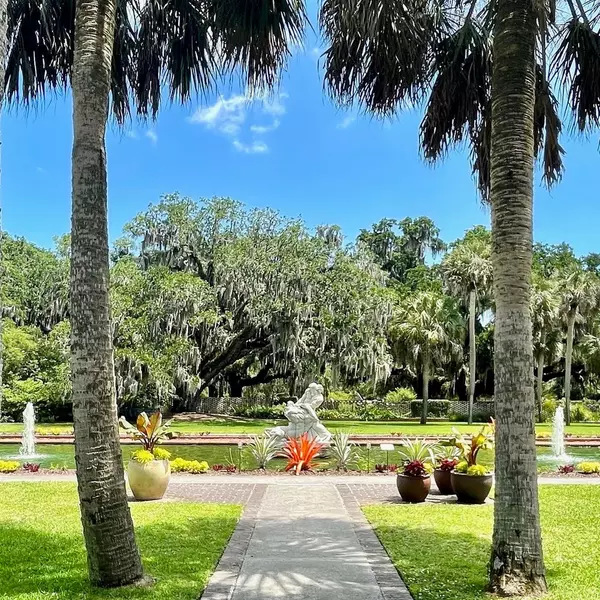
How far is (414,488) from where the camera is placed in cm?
1005

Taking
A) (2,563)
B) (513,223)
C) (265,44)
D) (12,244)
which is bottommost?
(2,563)

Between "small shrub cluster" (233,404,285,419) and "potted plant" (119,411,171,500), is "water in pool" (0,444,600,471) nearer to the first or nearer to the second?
"potted plant" (119,411,171,500)

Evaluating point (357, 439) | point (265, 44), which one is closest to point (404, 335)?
point (357, 439)

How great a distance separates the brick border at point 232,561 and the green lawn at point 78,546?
8 centimetres

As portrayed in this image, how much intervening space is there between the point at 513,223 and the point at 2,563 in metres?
5.43

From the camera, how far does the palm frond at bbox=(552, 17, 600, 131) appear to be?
691cm

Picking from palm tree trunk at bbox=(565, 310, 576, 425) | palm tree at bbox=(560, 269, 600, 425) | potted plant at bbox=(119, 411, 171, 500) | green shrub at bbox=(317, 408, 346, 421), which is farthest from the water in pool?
green shrub at bbox=(317, 408, 346, 421)

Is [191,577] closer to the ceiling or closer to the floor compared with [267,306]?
closer to the floor

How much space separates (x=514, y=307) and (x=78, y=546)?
16.0ft

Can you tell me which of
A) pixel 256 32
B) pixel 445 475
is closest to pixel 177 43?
pixel 256 32

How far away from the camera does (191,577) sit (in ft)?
19.4

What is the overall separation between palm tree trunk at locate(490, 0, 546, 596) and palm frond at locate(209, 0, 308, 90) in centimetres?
211

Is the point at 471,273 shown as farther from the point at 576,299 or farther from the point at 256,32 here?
the point at 256,32

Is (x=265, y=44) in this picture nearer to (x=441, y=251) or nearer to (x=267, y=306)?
(x=267, y=306)
